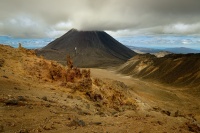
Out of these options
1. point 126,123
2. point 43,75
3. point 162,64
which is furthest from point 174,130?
point 162,64

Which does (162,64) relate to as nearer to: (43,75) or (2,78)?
(43,75)

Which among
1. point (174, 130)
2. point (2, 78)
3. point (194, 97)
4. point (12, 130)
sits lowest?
point (194, 97)

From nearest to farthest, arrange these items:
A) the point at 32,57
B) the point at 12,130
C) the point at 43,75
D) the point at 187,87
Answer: the point at 12,130 < the point at 43,75 < the point at 32,57 < the point at 187,87

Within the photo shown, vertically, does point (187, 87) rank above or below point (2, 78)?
below

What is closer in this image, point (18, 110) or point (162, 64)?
point (18, 110)

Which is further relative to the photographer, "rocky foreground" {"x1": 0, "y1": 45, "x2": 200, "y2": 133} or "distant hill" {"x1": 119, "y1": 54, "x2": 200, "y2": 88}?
"distant hill" {"x1": 119, "y1": 54, "x2": 200, "y2": 88}

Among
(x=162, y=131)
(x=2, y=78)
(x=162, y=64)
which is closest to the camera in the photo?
(x=162, y=131)

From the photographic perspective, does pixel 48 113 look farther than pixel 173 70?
No

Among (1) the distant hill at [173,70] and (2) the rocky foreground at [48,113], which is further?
(1) the distant hill at [173,70]

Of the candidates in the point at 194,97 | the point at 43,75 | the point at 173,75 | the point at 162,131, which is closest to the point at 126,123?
the point at 162,131

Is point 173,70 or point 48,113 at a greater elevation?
point 48,113
